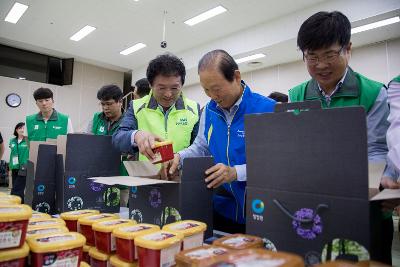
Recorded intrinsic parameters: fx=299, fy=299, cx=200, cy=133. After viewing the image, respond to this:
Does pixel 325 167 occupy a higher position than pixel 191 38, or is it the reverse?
pixel 191 38

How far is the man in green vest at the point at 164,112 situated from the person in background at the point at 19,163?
7.54ft

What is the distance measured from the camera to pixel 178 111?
168 cm

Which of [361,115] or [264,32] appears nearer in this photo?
[361,115]

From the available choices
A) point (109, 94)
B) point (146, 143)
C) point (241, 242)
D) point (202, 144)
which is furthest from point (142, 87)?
point (241, 242)

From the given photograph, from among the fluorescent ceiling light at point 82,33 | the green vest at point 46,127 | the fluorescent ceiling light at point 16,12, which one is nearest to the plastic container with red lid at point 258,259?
the green vest at point 46,127

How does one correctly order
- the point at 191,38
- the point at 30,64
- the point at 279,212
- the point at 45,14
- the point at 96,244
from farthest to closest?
the point at 30,64
the point at 191,38
the point at 45,14
the point at 96,244
the point at 279,212

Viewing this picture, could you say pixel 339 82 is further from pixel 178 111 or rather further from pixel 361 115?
pixel 178 111

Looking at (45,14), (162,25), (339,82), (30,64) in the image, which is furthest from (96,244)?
(30,64)

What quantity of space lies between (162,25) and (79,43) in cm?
255

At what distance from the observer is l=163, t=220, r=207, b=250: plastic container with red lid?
852 millimetres

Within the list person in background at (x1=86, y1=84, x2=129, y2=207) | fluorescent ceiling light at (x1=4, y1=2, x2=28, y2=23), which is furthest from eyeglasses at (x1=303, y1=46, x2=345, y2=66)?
fluorescent ceiling light at (x1=4, y1=2, x2=28, y2=23)

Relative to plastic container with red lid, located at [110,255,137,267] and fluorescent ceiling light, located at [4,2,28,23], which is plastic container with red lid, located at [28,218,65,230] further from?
fluorescent ceiling light, located at [4,2,28,23]

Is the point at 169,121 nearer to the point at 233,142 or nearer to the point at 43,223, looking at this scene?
the point at 233,142

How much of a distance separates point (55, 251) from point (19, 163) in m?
4.73
